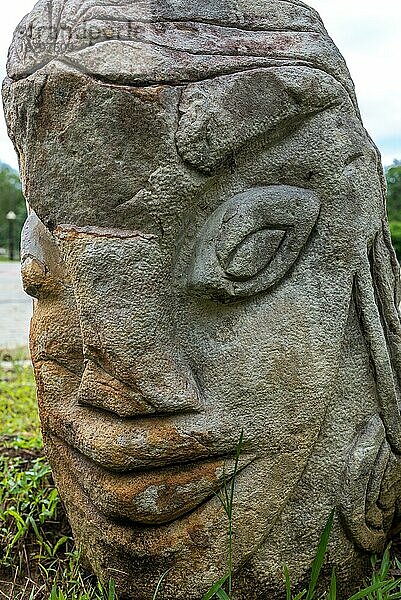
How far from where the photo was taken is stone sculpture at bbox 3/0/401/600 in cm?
171

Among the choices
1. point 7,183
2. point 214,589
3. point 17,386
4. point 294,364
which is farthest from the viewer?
point 7,183

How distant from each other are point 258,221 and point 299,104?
0.29 metres

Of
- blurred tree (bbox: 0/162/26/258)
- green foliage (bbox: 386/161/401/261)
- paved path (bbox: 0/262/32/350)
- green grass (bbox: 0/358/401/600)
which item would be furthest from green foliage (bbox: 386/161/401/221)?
green grass (bbox: 0/358/401/600)

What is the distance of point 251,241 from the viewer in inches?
70.8

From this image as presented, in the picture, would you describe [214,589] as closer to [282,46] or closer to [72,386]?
[72,386]

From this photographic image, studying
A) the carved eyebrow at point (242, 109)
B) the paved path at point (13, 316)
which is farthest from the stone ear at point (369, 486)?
the paved path at point (13, 316)

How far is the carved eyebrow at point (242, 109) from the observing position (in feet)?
5.51

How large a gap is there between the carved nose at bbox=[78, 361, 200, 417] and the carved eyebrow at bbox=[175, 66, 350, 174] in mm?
490

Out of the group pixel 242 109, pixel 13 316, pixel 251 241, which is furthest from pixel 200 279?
pixel 13 316

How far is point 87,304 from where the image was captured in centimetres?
175

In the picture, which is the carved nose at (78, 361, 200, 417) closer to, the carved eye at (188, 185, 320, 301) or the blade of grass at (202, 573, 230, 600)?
the carved eye at (188, 185, 320, 301)

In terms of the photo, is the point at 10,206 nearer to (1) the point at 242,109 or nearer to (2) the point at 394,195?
(2) the point at 394,195

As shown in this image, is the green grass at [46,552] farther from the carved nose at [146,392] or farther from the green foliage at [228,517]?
the carved nose at [146,392]

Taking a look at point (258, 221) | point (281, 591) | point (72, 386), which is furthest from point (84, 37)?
point (281, 591)
